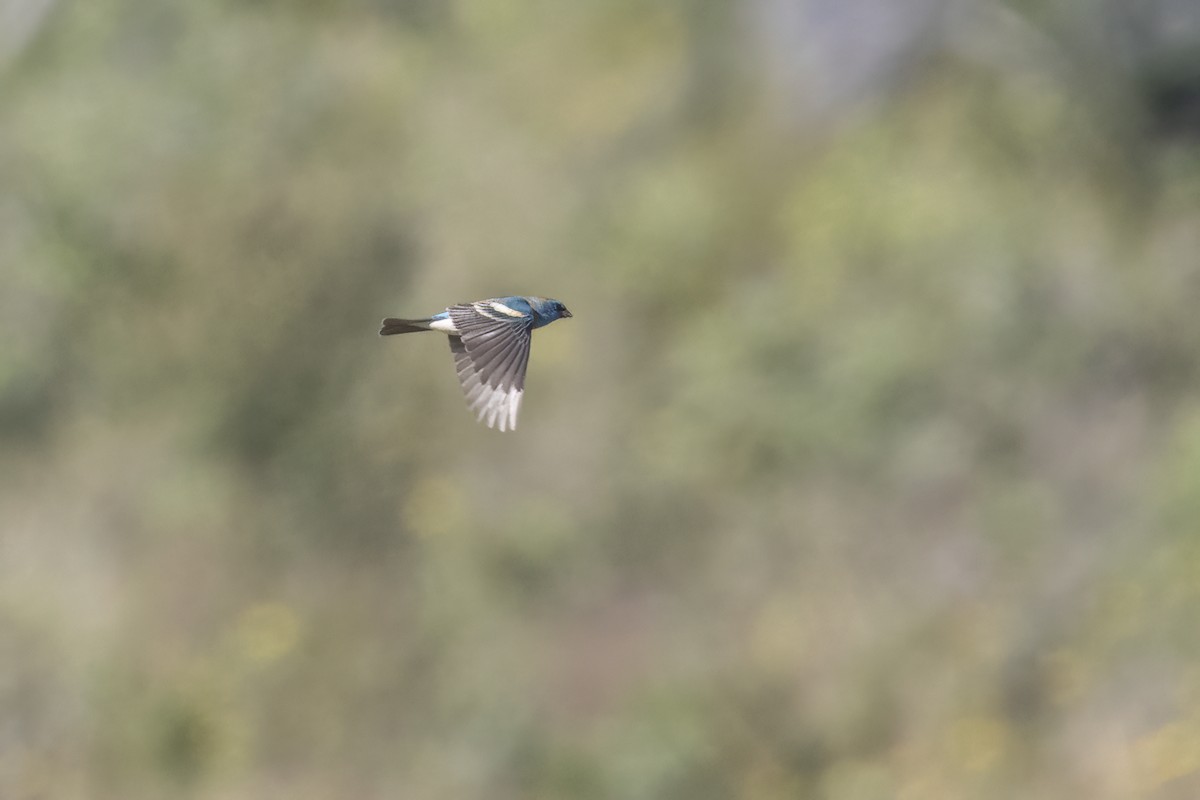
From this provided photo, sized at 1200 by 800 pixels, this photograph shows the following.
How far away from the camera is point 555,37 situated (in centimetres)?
1688

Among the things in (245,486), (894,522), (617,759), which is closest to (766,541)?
(894,522)

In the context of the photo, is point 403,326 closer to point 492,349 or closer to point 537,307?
point 537,307

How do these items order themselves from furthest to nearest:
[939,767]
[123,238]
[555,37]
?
[555,37] < [123,238] < [939,767]

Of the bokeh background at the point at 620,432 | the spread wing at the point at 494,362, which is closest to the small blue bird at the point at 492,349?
the spread wing at the point at 494,362

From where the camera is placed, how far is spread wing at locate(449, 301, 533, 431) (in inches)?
181

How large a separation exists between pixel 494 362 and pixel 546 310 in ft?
2.76

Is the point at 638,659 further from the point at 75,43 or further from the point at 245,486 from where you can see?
the point at 75,43

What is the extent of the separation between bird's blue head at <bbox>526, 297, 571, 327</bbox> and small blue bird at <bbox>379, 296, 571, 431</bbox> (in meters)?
0.06

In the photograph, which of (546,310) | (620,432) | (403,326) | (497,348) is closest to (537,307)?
(546,310)

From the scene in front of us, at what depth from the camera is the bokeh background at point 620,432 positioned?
912 centimetres

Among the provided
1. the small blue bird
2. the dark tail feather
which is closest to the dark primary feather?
the small blue bird

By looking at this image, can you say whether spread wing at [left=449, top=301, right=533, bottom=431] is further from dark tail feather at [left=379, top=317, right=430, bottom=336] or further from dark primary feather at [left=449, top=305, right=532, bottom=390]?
dark tail feather at [left=379, top=317, right=430, bottom=336]

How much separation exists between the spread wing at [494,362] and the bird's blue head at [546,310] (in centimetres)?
34

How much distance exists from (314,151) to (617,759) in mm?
5290
